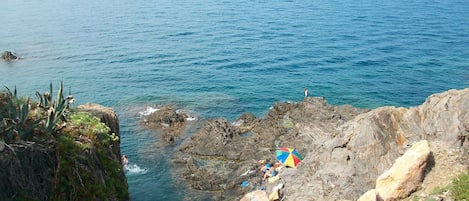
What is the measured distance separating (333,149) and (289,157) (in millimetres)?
4632

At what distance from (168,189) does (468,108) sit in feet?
63.2

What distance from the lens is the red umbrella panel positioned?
27.1 meters

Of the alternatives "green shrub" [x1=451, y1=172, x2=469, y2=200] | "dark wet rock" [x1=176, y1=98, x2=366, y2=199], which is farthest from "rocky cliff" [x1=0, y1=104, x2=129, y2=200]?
"dark wet rock" [x1=176, y1=98, x2=366, y2=199]

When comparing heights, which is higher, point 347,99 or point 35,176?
point 35,176

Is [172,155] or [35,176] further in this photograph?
[172,155]

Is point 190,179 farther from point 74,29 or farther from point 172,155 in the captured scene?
point 74,29

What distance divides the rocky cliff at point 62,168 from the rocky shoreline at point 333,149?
1172 centimetres

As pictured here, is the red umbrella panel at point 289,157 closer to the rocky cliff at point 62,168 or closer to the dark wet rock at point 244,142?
the dark wet rock at point 244,142

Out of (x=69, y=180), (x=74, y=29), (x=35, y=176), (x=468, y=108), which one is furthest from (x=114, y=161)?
(x=74, y=29)

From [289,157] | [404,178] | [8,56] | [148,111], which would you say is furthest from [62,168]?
[8,56]

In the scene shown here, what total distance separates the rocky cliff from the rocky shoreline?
11.7 meters

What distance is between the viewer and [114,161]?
1320 centimetres

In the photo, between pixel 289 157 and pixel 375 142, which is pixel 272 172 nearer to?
pixel 289 157

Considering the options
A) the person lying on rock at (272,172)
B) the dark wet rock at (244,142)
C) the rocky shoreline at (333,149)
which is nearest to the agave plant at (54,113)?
the rocky shoreline at (333,149)
